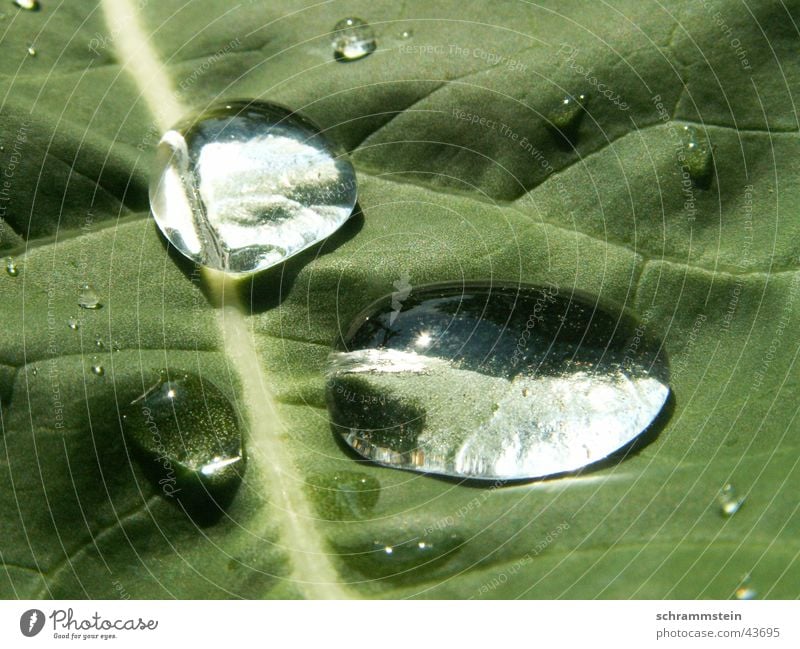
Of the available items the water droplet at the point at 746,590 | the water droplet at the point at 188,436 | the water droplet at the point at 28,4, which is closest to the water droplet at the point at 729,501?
the water droplet at the point at 746,590

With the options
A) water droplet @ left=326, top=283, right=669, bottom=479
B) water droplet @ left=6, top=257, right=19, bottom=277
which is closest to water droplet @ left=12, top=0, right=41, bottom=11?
water droplet @ left=6, top=257, right=19, bottom=277

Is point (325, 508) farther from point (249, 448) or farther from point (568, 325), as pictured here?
point (568, 325)

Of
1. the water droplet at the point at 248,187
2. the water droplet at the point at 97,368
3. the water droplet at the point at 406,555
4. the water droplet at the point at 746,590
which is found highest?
the water droplet at the point at 248,187

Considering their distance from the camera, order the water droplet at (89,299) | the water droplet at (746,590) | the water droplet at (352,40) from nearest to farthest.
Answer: the water droplet at (746,590), the water droplet at (89,299), the water droplet at (352,40)

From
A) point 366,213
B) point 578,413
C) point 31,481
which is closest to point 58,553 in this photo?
point 31,481
